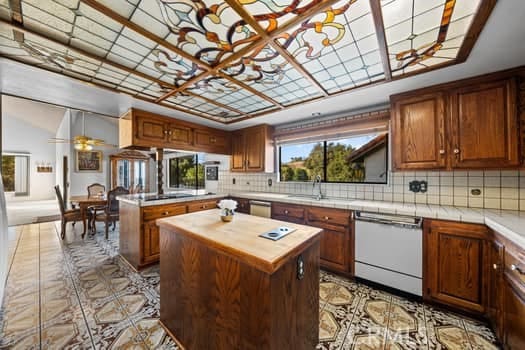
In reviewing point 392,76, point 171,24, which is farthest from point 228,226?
point 392,76

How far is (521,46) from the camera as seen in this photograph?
146 centimetres

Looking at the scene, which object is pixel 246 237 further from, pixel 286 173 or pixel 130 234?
pixel 286 173

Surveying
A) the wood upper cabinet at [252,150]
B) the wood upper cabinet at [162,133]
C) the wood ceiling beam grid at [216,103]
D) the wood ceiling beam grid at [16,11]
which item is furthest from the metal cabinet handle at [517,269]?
the wood upper cabinet at [162,133]

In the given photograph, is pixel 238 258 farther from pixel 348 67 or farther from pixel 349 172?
pixel 349 172

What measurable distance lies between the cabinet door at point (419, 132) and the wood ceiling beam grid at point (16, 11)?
3214 millimetres

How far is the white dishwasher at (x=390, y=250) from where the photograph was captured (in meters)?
1.97

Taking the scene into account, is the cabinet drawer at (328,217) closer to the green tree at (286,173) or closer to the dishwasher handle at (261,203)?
the dishwasher handle at (261,203)

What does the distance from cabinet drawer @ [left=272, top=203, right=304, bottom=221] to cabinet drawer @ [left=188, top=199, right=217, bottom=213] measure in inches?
45.4

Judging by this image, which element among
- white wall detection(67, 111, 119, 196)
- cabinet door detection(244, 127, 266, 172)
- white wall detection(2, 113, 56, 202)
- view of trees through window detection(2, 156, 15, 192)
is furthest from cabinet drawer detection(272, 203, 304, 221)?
view of trees through window detection(2, 156, 15, 192)

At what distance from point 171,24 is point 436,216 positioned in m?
2.71

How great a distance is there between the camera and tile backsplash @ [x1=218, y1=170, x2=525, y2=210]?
6.55ft

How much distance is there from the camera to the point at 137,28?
1313 mm

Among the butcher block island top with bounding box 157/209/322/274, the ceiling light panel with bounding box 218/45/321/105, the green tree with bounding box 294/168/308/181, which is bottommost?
the butcher block island top with bounding box 157/209/322/274

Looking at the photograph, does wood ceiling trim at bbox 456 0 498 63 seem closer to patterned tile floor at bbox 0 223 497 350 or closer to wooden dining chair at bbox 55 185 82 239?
patterned tile floor at bbox 0 223 497 350
